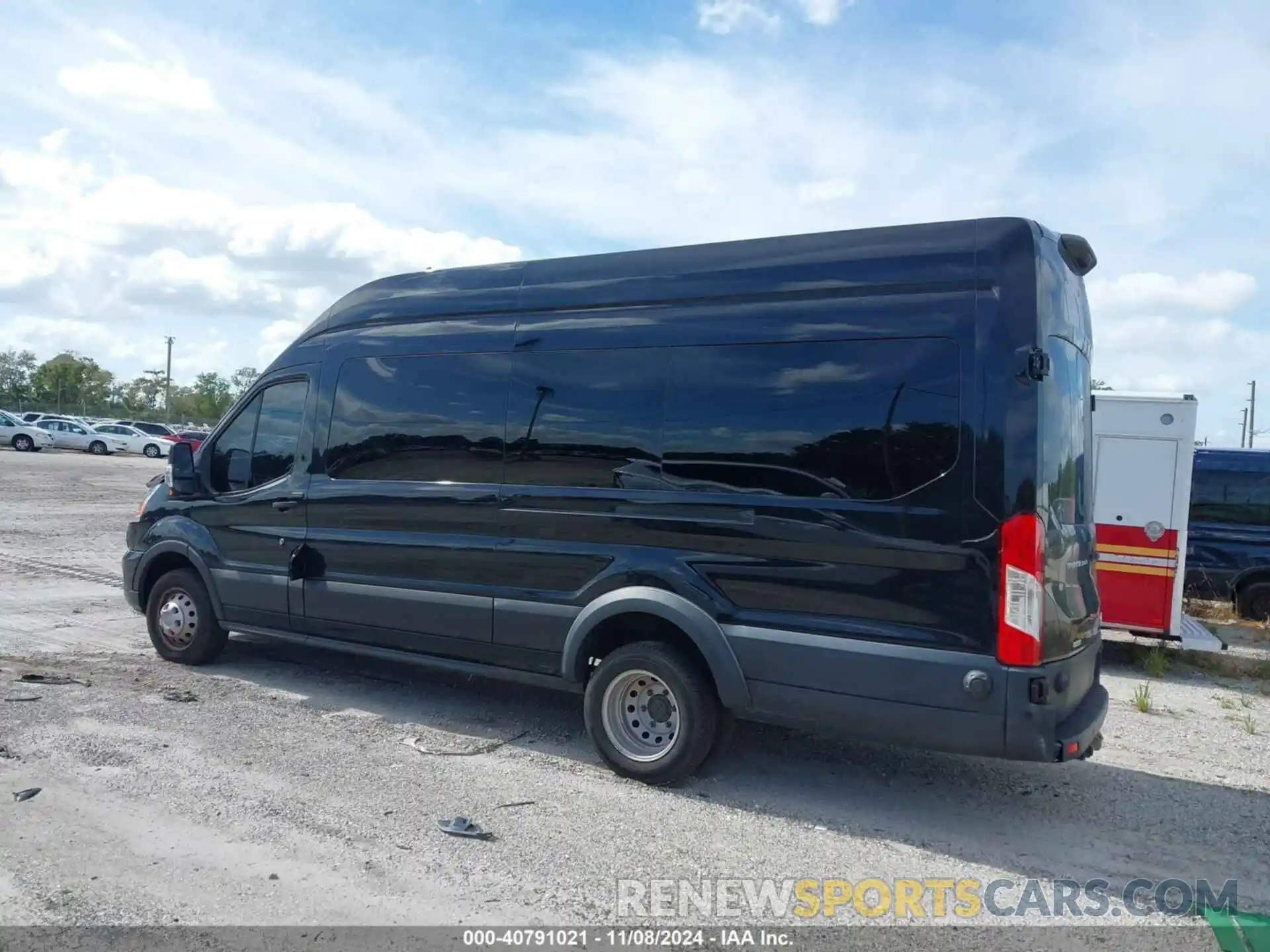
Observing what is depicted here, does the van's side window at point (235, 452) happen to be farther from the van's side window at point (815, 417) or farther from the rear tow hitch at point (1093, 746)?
the rear tow hitch at point (1093, 746)

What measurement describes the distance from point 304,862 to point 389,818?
0.53 metres

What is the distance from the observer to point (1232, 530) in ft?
36.9

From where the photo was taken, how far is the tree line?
85062 millimetres

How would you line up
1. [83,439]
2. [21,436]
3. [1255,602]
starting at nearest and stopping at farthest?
1. [1255,602]
2. [21,436]
3. [83,439]

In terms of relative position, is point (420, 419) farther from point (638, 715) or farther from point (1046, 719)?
point (1046, 719)

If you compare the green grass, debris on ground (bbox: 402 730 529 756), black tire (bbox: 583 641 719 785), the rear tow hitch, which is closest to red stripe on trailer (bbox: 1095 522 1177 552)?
the green grass

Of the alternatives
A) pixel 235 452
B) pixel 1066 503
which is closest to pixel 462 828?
pixel 1066 503

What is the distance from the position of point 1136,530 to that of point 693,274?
564 centimetres

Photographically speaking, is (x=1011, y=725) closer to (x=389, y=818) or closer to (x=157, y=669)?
(x=389, y=818)

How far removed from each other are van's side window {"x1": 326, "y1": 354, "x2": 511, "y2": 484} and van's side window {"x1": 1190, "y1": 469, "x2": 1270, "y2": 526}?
9077 millimetres

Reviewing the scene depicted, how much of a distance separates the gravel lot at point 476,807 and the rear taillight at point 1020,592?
99 cm

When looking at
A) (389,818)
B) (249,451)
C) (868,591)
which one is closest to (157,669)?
(249,451)

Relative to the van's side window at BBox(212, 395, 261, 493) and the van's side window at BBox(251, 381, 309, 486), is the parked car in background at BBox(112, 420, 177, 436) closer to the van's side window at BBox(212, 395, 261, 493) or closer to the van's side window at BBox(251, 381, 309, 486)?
the van's side window at BBox(212, 395, 261, 493)

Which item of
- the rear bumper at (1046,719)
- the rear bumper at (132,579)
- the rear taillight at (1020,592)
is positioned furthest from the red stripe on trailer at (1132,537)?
the rear bumper at (132,579)
